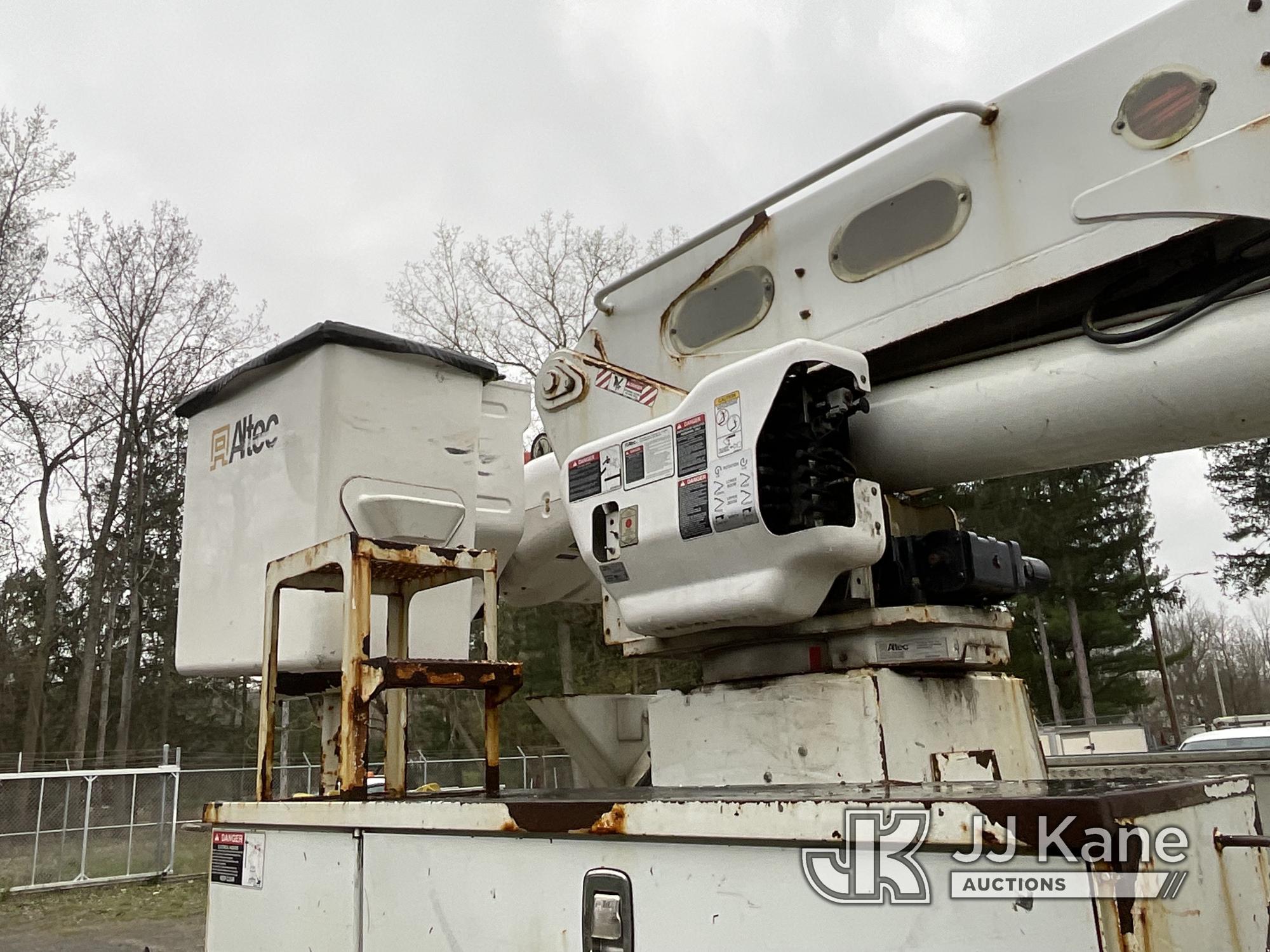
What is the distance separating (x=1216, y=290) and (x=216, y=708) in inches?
1260

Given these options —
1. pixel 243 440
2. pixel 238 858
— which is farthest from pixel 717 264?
pixel 238 858

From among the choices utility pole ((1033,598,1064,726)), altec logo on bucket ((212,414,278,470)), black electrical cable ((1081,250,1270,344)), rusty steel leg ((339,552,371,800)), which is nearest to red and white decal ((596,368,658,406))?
rusty steel leg ((339,552,371,800))

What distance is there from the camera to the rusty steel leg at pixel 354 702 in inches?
118

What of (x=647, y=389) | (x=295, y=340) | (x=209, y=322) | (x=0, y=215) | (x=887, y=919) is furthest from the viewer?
(x=209, y=322)

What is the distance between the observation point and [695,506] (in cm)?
308

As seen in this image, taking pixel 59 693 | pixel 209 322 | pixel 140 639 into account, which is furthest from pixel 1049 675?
pixel 59 693

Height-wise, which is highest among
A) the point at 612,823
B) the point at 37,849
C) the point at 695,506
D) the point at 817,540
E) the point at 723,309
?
the point at 723,309

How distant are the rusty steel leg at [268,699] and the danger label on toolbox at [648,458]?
124 cm

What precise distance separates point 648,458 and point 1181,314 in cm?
152

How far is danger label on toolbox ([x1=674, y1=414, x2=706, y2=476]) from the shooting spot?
10.2 feet

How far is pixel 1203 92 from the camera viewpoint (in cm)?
253

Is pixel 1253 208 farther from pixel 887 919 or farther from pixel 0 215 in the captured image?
pixel 0 215

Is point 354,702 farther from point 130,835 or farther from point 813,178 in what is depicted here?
point 130,835

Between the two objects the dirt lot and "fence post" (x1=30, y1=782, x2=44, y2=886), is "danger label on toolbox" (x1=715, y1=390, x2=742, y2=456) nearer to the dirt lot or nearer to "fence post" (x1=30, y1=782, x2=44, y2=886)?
the dirt lot
